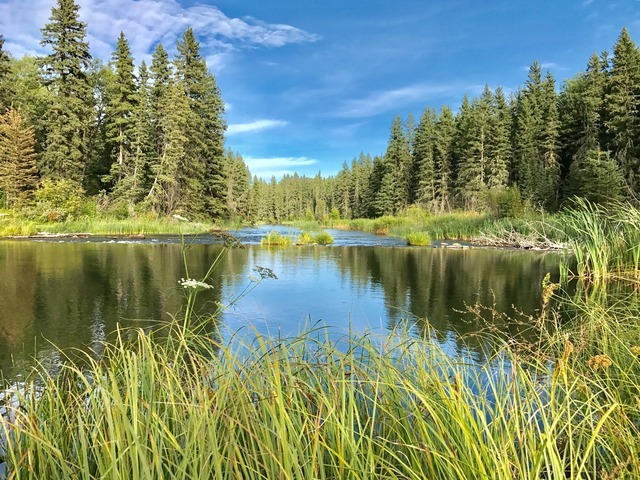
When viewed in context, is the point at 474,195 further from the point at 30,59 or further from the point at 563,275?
the point at 30,59

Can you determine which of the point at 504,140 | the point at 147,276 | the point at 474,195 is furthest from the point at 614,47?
the point at 147,276

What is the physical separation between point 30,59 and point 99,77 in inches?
392

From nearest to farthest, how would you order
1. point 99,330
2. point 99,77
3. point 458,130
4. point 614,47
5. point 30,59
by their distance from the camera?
point 99,330 → point 614,47 → point 99,77 → point 30,59 → point 458,130

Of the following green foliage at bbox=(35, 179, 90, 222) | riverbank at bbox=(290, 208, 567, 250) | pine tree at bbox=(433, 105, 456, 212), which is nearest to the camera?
riverbank at bbox=(290, 208, 567, 250)

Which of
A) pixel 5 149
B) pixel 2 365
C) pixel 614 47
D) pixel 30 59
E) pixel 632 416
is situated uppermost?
pixel 30 59

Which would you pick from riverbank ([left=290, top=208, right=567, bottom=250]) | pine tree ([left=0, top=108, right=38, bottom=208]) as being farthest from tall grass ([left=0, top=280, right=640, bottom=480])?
pine tree ([left=0, top=108, right=38, bottom=208])

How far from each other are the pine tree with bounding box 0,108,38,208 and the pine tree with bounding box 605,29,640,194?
125 ft

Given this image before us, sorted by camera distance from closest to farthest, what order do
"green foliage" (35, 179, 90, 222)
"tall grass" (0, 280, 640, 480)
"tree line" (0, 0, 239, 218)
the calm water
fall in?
1. "tall grass" (0, 280, 640, 480)
2. the calm water
3. "green foliage" (35, 179, 90, 222)
4. "tree line" (0, 0, 239, 218)

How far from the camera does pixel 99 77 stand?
37.8 meters

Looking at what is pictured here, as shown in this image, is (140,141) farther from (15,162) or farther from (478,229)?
(478,229)

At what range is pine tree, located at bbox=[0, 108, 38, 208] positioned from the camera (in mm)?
25375

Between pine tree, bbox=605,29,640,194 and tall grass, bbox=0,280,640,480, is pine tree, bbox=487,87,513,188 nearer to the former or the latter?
pine tree, bbox=605,29,640,194

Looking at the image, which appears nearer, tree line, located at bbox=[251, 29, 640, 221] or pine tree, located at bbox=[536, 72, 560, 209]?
tree line, located at bbox=[251, 29, 640, 221]

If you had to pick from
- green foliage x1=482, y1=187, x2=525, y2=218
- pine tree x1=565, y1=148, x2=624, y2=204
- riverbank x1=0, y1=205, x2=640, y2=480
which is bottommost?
riverbank x1=0, y1=205, x2=640, y2=480
